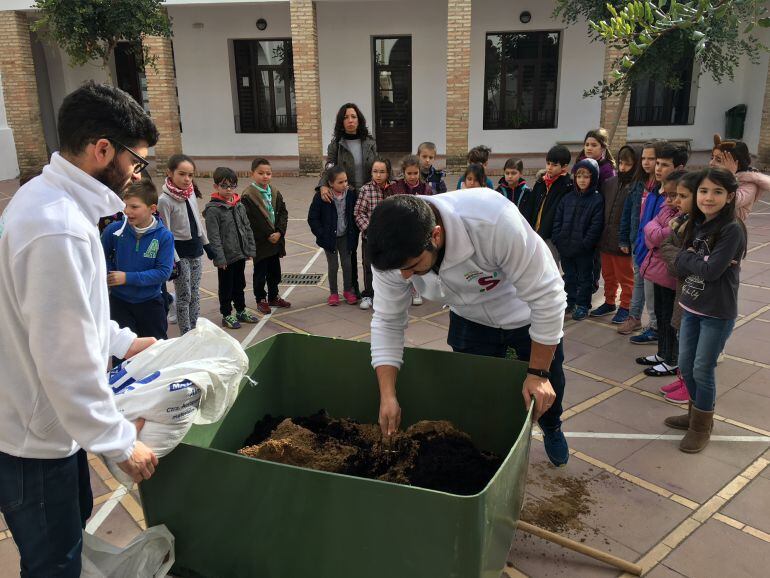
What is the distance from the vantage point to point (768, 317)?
6.17 meters

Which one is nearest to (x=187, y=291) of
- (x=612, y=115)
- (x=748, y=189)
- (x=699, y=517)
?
(x=699, y=517)

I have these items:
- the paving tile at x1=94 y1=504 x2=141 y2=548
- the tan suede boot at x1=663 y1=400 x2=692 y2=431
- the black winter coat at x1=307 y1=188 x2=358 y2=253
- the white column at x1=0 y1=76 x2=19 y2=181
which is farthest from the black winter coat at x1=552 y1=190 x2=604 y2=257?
the white column at x1=0 y1=76 x2=19 y2=181

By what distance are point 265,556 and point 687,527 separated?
221 cm

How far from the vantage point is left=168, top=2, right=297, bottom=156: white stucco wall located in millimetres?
17281

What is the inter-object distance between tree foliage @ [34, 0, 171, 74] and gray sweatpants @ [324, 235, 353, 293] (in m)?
7.89

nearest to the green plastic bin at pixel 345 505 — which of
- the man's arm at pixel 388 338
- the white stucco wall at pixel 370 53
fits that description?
the man's arm at pixel 388 338

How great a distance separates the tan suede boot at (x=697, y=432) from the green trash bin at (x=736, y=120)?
1569 cm

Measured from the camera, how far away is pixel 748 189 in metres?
4.51

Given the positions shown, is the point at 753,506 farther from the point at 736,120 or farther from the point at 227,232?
the point at 736,120

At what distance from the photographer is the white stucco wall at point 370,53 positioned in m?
16.8

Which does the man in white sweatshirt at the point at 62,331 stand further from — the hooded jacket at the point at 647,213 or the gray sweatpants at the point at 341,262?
the gray sweatpants at the point at 341,262

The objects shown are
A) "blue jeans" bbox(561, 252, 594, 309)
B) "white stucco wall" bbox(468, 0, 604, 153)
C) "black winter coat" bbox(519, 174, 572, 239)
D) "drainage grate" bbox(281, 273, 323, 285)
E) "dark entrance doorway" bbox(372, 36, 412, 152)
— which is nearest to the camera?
"blue jeans" bbox(561, 252, 594, 309)

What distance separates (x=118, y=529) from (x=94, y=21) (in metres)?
11.1

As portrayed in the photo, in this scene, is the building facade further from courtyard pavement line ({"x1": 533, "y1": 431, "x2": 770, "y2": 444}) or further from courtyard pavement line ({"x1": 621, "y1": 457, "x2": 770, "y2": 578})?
courtyard pavement line ({"x1": 621, "y1": 457, "x2": 770, "y2": 578})
